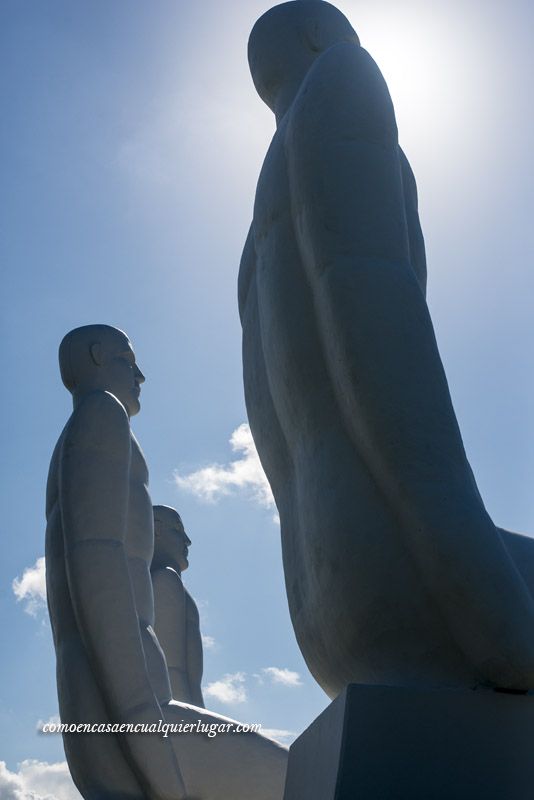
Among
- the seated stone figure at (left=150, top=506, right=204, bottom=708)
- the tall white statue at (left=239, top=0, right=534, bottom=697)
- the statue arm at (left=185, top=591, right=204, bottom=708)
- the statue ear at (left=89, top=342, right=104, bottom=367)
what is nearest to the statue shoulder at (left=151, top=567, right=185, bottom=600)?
the seated stone figure at (left=150, top=506, right=204, bottom=708)

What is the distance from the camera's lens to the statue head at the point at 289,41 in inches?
168

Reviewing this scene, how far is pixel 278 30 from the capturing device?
4.33 meters

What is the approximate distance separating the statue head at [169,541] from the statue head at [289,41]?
617 cm

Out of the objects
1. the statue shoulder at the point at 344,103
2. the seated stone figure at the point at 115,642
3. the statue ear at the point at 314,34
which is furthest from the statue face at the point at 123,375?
the statue shoulder at the point at 344,103

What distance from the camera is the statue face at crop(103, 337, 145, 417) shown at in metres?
7.80

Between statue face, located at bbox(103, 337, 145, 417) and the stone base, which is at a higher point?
statue face, located at bbox(103, 337, 145, 417)

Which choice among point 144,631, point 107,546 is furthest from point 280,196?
point 144,631

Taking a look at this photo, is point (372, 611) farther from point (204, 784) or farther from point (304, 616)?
point (204, 784)

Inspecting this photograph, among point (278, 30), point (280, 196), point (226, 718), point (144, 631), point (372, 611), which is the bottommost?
point (372, 611)

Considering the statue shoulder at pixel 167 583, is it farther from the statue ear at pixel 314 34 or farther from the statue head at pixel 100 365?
the statue ear at pixel 314 34

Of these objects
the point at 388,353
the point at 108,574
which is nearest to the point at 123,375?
the point at 108,574

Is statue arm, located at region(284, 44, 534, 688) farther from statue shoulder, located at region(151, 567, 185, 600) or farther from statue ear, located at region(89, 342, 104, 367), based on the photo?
statue shoulder, located at region(151, 567, 185, 600)

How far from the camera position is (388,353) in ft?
9.48

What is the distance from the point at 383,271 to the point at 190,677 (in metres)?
6.62
